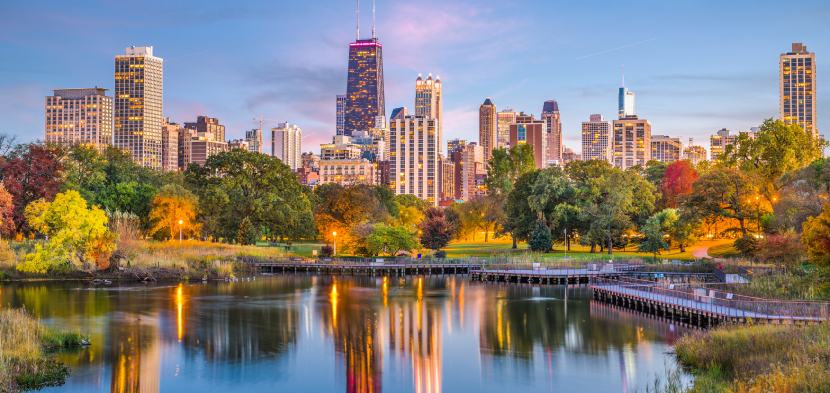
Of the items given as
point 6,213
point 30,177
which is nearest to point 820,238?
point 6,213

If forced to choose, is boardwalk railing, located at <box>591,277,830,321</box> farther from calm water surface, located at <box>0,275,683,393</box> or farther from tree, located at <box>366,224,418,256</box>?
tree, located at <box>366,224,418,256</box>

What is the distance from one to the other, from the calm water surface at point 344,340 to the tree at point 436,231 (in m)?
22.8

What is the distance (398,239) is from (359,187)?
16.4 m

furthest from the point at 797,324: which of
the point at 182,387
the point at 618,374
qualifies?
the point at 182,387

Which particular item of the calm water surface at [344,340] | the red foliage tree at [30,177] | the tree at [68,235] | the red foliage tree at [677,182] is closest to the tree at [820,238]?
the calm water surface at [344,340]

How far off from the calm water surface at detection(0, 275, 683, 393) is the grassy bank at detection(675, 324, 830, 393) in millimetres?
1763

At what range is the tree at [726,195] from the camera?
2468 inches

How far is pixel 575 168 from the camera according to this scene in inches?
3110

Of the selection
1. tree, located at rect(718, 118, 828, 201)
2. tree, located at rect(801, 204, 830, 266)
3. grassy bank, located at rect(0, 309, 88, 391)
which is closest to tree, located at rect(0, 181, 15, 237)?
grassy bank, located at rect(0, 309, 88, 391)

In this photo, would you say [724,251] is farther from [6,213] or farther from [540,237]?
[6,213]

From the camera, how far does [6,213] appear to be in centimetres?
4978

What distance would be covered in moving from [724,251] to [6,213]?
71.4 metres

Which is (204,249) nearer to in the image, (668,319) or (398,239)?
(398,239)

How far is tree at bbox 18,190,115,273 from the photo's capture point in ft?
152
